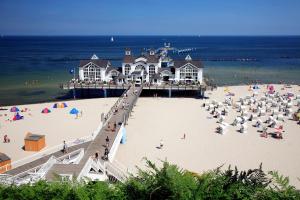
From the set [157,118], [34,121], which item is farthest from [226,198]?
[34,121]

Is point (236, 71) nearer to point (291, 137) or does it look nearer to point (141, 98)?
point (141, 98)

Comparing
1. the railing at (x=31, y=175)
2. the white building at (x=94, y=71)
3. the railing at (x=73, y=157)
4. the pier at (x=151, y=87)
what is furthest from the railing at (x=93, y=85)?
the railing at (x=31, y=175)

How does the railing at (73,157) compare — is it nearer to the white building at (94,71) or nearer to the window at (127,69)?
the white building at (94,71)

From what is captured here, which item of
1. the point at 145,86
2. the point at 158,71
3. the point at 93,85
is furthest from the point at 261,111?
the point at 93,85

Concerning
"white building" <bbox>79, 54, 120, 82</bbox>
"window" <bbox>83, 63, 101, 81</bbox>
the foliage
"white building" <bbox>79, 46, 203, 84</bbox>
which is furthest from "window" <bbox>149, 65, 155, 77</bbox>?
the foliage

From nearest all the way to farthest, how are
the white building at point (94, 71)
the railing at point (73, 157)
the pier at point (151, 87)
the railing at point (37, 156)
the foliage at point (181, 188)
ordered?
the foliage at point (181, 188) → the railing at point (73, 157) → the railing at point (37, 156) → the pier at point (151, 87) → the white building at point (94, 71)

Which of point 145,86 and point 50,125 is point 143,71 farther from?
point 50,125
